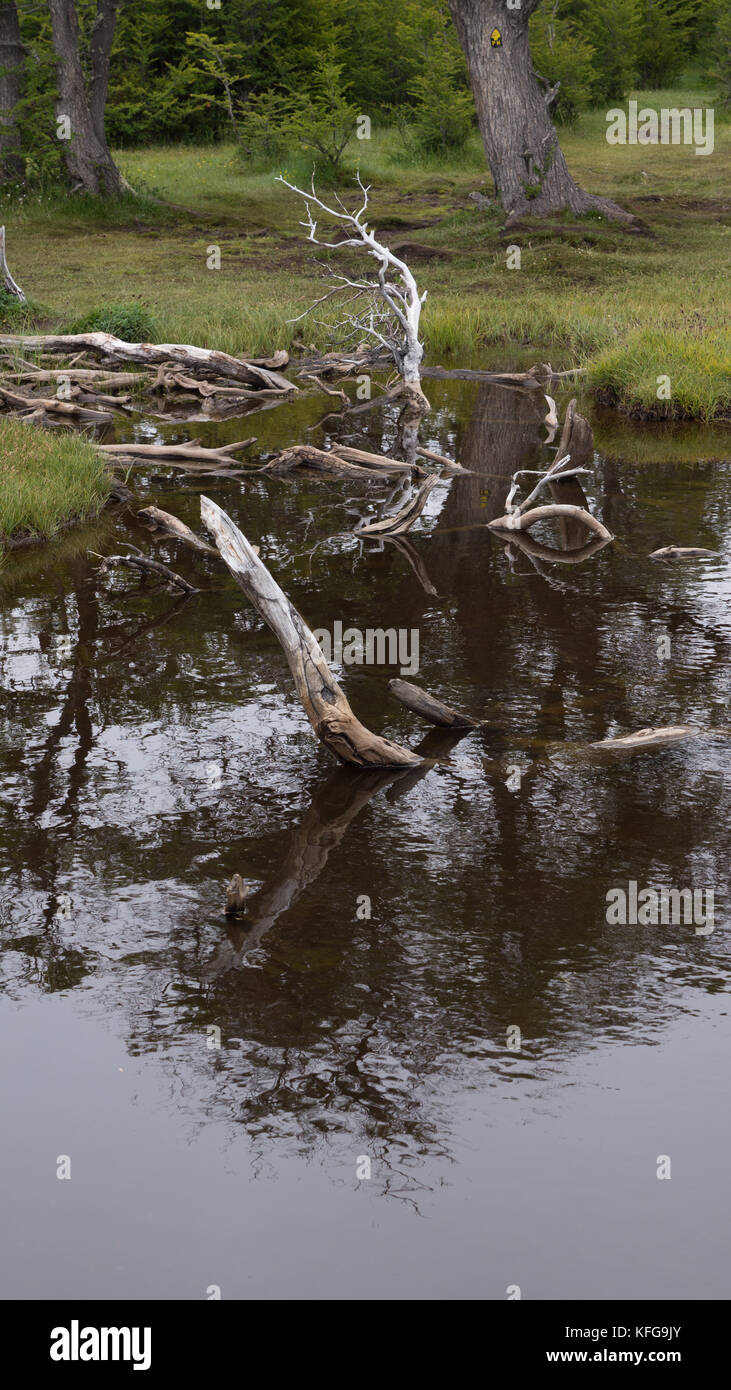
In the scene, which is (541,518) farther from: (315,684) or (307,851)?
(307,851)

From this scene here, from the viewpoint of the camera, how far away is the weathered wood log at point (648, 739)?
21.6 feet

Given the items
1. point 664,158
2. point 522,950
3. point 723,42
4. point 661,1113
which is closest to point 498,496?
point 522,950

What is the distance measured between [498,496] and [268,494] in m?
1.95

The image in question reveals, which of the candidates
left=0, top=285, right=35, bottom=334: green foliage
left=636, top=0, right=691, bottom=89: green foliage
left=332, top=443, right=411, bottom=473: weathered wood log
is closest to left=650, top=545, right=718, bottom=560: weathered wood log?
left=332, top=443, right=411, bottom=473: weathered wood log

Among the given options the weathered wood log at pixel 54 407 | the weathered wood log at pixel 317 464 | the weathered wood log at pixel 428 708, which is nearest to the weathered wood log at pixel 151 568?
the weathered wood log at pixel 317 464

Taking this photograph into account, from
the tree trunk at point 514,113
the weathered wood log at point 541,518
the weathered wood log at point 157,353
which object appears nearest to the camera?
the weathered wood log at point 541,518

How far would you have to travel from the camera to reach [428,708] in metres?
6.79

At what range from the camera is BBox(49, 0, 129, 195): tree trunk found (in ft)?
80.4

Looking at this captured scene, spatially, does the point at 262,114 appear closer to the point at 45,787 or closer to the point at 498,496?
the point at 498,496

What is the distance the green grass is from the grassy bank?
457 centimetres

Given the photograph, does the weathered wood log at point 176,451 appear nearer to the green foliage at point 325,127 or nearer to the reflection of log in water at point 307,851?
the reflection of log in water at point 307,851

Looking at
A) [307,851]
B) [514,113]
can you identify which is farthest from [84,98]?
[307,851]

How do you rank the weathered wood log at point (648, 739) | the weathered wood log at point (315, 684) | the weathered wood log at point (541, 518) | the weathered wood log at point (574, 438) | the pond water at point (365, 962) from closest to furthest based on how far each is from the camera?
1. the pond water at point (365, 962)
2. the weathered wood log at point (315, 684)
3. the weathered wood log at point (648, 739)
4. the weathered wood log at point (541, 518)
5. the weathered wood log at point (574, 438)

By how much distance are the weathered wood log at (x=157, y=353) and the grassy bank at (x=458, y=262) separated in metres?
1.00
